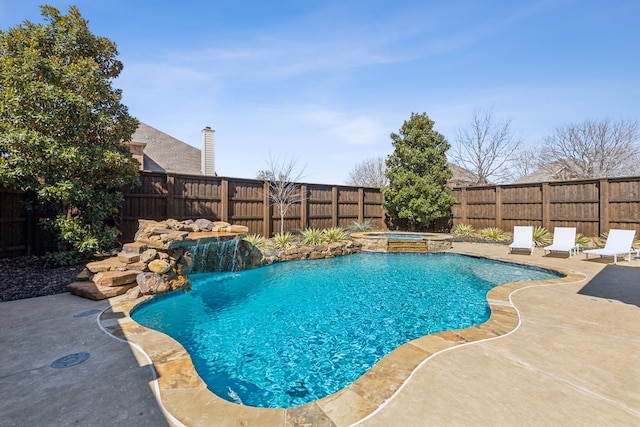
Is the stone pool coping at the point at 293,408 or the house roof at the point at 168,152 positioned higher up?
the house roof at the point at 168,152

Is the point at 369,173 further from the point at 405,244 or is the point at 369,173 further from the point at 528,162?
the point at 405,244

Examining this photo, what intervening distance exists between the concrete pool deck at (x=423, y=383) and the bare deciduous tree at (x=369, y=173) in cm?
2360

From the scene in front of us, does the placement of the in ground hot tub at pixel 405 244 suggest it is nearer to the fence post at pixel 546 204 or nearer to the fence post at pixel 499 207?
the fence post at pixel 499 207

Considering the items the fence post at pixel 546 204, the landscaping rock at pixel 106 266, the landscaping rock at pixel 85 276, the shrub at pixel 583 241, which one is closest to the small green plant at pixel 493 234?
the fence post at pixel 546 204

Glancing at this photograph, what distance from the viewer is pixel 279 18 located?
7371 millimetres

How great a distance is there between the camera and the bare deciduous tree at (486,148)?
66.6 feet

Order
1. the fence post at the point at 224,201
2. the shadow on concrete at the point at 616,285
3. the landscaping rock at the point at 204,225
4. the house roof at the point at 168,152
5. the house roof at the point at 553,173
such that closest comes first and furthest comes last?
the shadow on concrete at the point at 616,285 → the landscaping rock at the point at 204,225 → the fence post at the point at 224,201 → the house roof at the point at 168,152 → the house roof at the point at 553,173

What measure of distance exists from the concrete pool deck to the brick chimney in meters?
14.9

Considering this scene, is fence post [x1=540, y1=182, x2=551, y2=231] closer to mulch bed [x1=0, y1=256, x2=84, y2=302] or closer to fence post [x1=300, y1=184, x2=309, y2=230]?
fence post [x1=300, y1=184, x2=309, y2=230]

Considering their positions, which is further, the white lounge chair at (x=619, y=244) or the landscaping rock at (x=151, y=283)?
the white lounge chair at (x=619, y=244)

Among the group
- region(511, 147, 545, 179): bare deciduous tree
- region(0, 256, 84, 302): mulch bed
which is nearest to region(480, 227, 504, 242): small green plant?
region(0, 256, 84, 302): mulch bed

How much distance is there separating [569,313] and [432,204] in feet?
30.3

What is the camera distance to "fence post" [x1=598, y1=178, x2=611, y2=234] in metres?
9.16

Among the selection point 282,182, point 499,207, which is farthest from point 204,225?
point 499,207
